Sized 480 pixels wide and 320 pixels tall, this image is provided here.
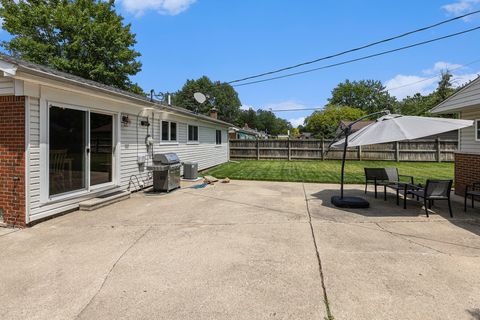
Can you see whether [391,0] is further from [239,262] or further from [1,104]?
[1,104]

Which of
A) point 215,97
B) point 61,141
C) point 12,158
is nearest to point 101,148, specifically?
point 61,141

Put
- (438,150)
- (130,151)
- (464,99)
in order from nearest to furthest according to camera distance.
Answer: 1. (464,99)
2. (130,151)
3. (438,150)

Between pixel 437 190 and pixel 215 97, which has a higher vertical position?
pixel 215 97

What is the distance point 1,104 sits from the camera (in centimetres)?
486

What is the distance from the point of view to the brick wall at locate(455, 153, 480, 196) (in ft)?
23.9

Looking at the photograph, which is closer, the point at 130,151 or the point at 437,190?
the point at 437,190

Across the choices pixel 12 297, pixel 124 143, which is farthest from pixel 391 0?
pixel 12 297

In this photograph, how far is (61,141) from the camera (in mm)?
5617

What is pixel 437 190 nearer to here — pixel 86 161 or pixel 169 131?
pixel 86 161

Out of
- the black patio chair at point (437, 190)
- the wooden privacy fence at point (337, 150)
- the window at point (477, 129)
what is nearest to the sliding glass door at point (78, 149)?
the black patio chair at point (437, 190)

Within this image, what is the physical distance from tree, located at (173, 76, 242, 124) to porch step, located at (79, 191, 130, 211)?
5330 centimetres

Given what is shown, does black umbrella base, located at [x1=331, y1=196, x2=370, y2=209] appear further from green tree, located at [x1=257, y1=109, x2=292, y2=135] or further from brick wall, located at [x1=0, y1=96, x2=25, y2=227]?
green tree, located at [x1=257, y1=109, x2=292, y2=135]

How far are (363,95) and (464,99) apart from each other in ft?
204

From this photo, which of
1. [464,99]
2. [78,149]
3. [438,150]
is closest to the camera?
[78,149]
